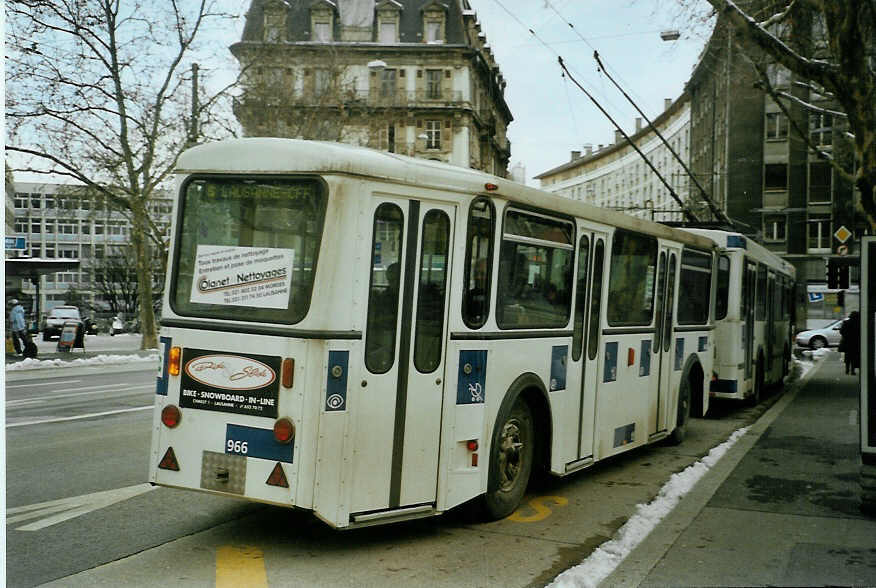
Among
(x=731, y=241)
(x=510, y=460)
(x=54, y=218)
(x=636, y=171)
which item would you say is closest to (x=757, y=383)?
(x=731, y=241)

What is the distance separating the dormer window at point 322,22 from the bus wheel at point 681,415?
1094 inches

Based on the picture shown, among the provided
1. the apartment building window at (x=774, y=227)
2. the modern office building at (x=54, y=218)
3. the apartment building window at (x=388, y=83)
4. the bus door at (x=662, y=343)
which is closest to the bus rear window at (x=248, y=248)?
the bus door at (x=662, y=343)

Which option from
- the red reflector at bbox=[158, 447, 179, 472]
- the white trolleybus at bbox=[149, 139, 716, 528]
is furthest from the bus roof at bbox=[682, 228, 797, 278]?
the red reflector at bbox=[158, 447, 179, 472]

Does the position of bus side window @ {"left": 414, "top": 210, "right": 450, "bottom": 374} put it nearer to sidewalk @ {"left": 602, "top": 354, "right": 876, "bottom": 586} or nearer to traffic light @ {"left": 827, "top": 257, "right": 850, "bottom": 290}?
sidewalk @ {"left": 602, "top": 354, "right": 876, "bottom": 586}

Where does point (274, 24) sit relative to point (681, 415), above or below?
above

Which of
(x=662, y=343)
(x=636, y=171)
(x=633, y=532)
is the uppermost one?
(x=636, y=171)

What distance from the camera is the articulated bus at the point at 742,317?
1445 cm

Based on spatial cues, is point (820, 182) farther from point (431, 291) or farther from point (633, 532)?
point (431, 291)

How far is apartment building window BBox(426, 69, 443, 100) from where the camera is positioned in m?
46.6

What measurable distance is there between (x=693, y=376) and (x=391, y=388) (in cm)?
730

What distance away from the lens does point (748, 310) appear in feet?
50.1

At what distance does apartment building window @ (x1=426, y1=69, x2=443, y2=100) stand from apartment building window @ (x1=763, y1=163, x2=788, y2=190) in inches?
997

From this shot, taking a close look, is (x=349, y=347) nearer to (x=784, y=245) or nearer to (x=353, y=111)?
(x=353, y=111)

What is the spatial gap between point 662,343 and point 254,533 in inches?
226
